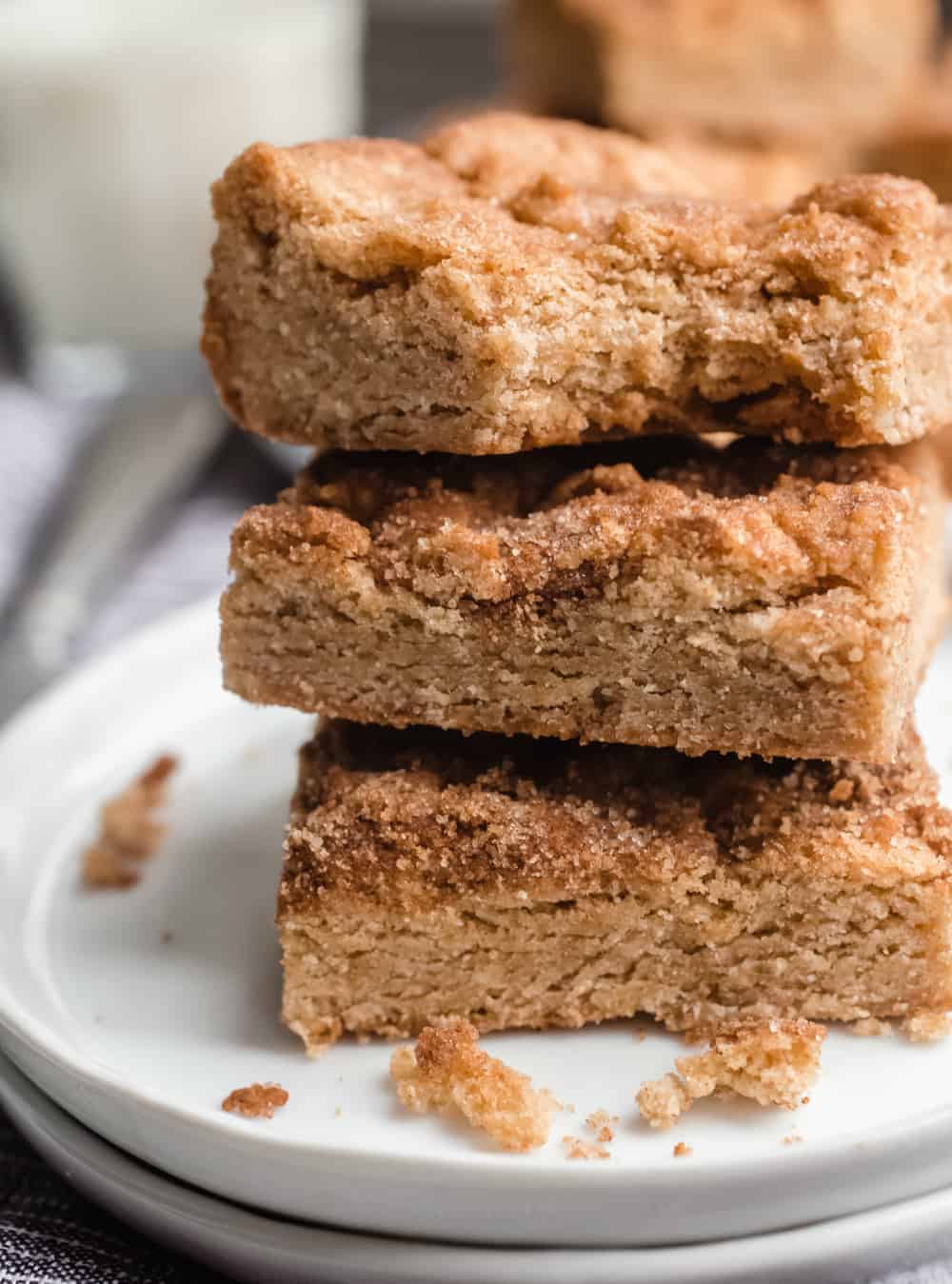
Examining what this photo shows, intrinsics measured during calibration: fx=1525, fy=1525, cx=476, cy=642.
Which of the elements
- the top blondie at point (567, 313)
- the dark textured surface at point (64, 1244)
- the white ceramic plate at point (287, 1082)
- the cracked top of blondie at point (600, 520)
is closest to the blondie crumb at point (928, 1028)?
the white ceramic plate at point (287, 1082)

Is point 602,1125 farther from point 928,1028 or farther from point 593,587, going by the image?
point 593,587

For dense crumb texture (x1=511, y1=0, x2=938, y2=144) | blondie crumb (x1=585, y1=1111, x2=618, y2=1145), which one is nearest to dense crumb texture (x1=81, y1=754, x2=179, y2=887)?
blondie crumb (x1=585, y1=1111, x2=618, y2=1145)

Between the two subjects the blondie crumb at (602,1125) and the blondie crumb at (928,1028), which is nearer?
the blondie crumb at (602,1125)

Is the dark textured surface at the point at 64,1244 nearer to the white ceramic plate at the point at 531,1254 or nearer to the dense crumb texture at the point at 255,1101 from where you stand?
the white ceramic plate at the point at 531,1254

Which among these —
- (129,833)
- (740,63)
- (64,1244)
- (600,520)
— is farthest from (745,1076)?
(740,63)

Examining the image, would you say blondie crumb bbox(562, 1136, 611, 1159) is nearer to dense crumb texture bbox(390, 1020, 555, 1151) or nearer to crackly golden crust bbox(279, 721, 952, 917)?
dense crumb texture bbox(390, 1020, 555, 1151)
